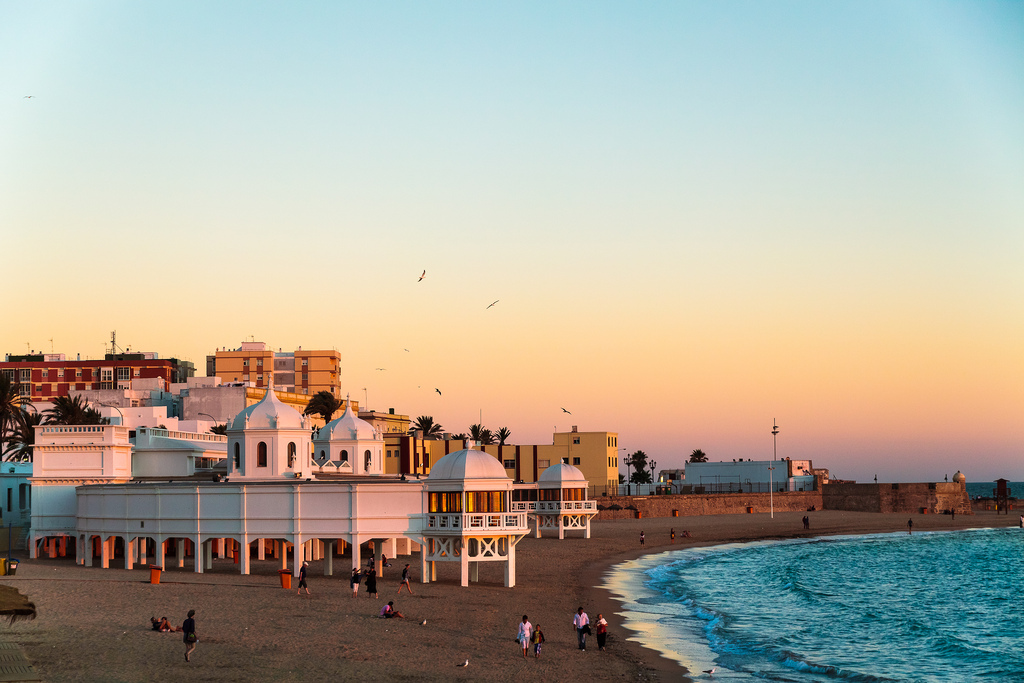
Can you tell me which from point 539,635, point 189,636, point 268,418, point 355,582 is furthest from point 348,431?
point 189,636

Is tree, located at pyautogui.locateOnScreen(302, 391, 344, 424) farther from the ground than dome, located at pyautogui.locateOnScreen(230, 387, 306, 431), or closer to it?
farther from the ground

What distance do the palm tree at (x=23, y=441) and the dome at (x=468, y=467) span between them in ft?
157

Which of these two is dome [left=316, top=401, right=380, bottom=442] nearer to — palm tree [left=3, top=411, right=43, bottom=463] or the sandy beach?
the sandy beach

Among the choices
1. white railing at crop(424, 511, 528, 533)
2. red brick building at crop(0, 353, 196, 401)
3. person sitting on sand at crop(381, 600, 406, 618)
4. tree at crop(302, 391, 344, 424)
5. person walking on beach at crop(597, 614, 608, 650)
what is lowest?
person walking on beach at crop(597, 614, 608, 650)

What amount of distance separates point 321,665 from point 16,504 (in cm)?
4932

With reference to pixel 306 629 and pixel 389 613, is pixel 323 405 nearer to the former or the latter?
pixel 389 613

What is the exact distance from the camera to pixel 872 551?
9831cm

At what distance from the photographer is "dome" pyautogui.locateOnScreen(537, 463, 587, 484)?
90938 millimetres

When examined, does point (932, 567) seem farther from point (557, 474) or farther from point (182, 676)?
point (182, 676)

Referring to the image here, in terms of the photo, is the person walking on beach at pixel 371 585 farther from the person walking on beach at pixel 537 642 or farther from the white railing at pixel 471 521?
the person walking on beach at pixel 537 642

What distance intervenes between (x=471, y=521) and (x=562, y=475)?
40914mm

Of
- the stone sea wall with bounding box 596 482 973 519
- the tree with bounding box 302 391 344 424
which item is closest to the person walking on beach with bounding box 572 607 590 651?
the stone sea wall with bounding box 596 482 973 519

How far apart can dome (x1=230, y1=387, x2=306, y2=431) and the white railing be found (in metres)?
11.2

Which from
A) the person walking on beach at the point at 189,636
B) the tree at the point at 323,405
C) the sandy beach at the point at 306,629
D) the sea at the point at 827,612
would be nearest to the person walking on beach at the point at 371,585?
the sandy beach at the point at 306,629
